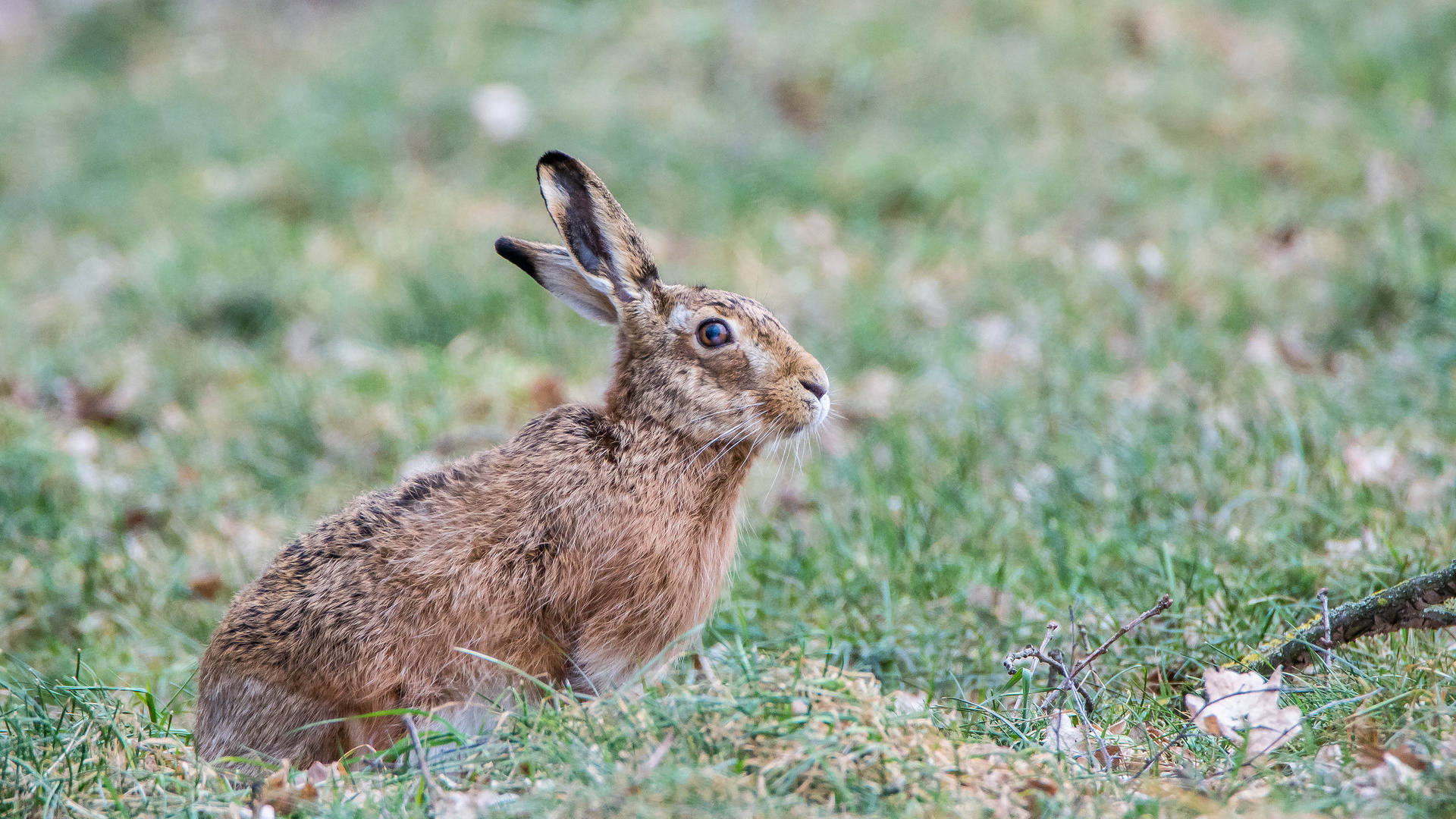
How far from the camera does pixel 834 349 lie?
7293 mm

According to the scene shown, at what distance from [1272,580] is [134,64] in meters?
12.7

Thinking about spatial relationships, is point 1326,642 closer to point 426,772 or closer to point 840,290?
point 426,772

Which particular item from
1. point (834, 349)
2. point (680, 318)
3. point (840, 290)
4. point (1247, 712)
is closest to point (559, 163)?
point (680, 318)

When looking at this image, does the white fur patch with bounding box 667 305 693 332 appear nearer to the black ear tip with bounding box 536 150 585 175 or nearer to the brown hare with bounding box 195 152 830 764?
the brown hare with bounding box 195 152 830 764

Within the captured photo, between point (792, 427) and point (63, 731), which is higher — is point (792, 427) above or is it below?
above

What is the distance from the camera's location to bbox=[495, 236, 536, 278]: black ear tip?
157 inches

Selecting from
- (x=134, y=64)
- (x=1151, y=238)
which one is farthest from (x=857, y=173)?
(x=134, y=64)

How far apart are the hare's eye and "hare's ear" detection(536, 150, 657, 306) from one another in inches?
9.9

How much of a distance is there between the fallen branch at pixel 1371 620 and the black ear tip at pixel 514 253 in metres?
2.39

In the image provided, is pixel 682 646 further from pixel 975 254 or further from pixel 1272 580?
pixel 975 254

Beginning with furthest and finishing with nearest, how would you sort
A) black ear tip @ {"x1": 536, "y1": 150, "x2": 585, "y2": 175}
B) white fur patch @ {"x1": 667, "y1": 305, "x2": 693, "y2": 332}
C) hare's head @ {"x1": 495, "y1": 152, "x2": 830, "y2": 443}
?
white fur patch @ {"x1": 667, "y1": 305, "x2": 693, "y2": 332}
hare's head @ {"x1": 495, "y1": 152, "x2": 830, "y2": 443}
black ear tip @ {"x1": 536, "y1": 150, "x2": 585, "y2": 175}

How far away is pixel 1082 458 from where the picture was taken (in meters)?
5.56

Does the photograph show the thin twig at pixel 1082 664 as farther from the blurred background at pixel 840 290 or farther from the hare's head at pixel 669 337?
the hare's head at pixel 669 337

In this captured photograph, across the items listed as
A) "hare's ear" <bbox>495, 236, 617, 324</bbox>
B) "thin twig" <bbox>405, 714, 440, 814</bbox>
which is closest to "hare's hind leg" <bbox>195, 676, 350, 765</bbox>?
"thin twig" <bbox>405, 714, 440, 814</bbox>
